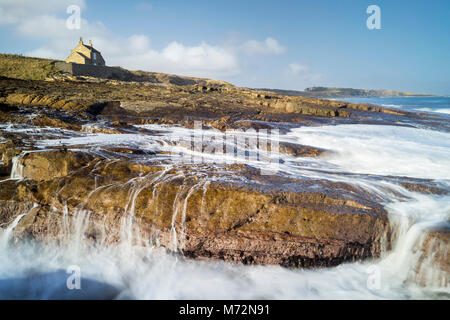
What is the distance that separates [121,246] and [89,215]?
76 centimetres

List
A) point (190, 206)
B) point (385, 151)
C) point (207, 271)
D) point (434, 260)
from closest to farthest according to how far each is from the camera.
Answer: point (434, 260)
point (207, 271)
point (190, 206)
point (385, 151)

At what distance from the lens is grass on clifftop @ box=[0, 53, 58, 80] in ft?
53.4

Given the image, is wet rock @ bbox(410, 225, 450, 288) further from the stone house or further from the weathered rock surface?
the stone house

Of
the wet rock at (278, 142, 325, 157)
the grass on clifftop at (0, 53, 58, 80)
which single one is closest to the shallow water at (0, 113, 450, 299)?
the wet rock at (278, 142, 325, 157)

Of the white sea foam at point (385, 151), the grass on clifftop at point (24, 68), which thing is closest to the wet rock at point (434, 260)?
the white sea foam at point (385, 151)

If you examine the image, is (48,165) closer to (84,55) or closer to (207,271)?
(207,271)

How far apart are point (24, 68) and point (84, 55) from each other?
896 centimetres

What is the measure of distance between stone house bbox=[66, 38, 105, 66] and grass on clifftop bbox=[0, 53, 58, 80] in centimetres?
668

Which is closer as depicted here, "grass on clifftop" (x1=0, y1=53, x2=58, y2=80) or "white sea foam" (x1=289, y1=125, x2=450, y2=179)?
"white sea foam" (x1=289, y1=125, x2=450, y2=179)

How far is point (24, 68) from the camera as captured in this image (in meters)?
16.9

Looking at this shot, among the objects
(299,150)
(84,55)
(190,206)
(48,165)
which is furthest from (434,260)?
(84,55)

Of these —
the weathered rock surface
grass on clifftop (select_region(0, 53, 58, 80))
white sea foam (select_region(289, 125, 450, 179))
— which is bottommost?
the weathered rock surface
